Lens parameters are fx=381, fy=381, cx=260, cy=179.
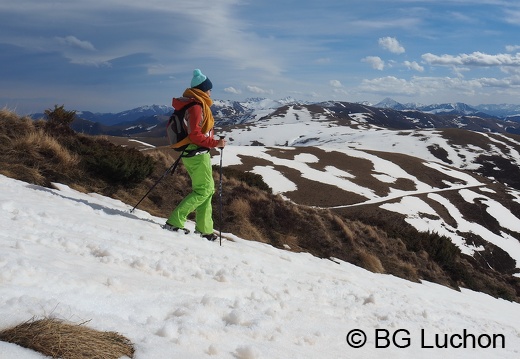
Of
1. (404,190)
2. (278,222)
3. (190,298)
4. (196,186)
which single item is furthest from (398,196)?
(190,298)

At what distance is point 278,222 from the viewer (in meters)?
15.2

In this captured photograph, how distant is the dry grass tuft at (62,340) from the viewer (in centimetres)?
288

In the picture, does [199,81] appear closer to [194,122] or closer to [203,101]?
[203,101]

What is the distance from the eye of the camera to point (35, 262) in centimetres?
462

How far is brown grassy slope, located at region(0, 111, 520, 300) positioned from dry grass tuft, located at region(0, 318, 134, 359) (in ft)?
27.2

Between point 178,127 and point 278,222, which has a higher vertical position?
point 178,127

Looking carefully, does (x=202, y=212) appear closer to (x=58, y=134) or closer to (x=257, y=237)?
(x=257, y=237)

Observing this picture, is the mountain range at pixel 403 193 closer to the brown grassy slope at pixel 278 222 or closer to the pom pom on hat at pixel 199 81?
the brown grassy slope at pixel 278 222

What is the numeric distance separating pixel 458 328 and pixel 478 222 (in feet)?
153

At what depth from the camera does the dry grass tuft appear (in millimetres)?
2881

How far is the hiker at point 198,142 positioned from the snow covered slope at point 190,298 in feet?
2.52

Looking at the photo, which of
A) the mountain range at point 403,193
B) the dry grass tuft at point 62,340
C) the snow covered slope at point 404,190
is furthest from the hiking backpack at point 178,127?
the snow covered slope at point 404,190

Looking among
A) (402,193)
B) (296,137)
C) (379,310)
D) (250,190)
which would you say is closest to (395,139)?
(296,137)

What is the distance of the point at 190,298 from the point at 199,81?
5.11m
